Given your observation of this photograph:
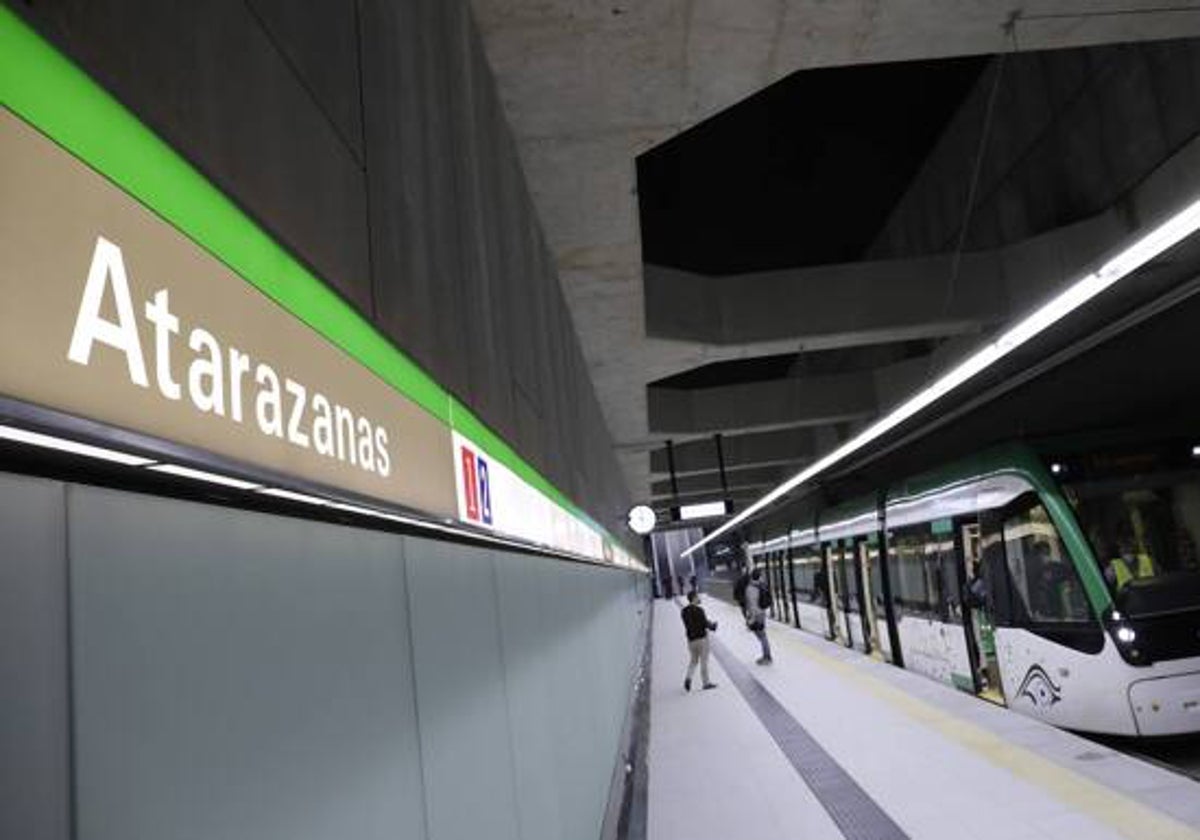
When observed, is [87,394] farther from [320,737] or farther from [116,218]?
[320,737]

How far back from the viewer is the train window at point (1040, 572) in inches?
355

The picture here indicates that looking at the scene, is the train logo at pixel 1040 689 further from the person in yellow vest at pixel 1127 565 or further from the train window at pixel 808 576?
the train window at pixel 808 576

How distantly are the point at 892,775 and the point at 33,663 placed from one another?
836cm

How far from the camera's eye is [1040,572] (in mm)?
9430

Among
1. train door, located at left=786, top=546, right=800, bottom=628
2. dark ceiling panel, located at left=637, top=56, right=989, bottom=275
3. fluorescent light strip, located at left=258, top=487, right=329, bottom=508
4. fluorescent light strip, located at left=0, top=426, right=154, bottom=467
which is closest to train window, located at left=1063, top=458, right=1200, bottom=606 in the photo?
dark ceiling panel, located at left=637, top=56, right=989, bottom=275

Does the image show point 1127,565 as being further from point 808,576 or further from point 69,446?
point 808,576

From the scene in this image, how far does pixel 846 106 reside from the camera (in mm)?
11031

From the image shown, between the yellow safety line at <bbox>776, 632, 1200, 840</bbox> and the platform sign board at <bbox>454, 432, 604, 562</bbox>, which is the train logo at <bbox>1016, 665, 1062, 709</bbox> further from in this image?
the platform sign board at <bbox>454, 432, 604, 562</bbox>

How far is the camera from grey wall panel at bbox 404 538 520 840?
258cm

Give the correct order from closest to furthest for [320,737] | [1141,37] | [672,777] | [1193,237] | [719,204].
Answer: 1. [320,737]
2. [1141,37]
3. [1193,237]
4. [672,777]
5. [719,204]

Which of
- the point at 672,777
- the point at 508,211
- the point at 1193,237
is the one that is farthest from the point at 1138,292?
the point at 508,211

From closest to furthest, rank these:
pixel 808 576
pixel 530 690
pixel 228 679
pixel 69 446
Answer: pixel 69 446 → pixel 228 679 → pixel 530 690 → pixel 808 576

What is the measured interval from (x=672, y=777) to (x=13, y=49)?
30.7ft

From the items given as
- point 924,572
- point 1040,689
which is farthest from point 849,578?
point 1040,689
